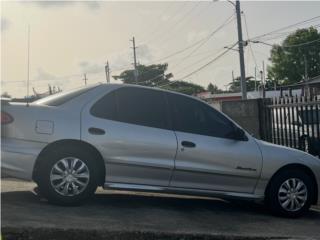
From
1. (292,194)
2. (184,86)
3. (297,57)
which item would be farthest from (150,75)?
(292,194)

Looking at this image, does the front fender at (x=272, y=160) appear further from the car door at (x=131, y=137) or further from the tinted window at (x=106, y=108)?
the tinted window at (x=106, y=108)

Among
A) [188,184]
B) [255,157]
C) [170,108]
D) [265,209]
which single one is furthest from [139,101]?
[265,209]

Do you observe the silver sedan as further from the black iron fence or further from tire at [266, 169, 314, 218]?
the black iron fence

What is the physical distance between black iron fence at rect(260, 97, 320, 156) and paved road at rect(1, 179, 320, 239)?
3.19 metres

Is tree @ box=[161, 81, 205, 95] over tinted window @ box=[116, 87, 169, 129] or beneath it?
over

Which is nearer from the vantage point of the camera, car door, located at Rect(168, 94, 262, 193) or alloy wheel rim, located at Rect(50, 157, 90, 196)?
alloy wheel rim, located at Rect(50, 157, 90, 196)

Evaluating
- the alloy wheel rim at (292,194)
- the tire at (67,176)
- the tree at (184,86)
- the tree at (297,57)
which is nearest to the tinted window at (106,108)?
the tire at (67,176)

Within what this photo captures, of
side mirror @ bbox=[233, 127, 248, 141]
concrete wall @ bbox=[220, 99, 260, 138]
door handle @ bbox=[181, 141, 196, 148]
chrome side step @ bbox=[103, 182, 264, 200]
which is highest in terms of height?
concrete wall @ bbox=[220, 99, 260, 138]

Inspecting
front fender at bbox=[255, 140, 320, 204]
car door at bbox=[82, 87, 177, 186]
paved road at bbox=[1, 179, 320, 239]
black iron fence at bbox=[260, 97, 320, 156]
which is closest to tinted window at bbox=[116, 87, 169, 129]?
car door at bbox=[82, 87, 177, 186]

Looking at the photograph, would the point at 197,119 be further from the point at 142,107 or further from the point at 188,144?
the point at 142,107

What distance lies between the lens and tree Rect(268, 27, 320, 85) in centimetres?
6531

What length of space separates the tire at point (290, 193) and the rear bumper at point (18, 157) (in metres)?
3.07

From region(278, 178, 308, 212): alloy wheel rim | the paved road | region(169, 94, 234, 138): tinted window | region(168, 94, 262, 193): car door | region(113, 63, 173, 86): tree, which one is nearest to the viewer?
the paved road

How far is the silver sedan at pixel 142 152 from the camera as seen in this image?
635 centimetres
